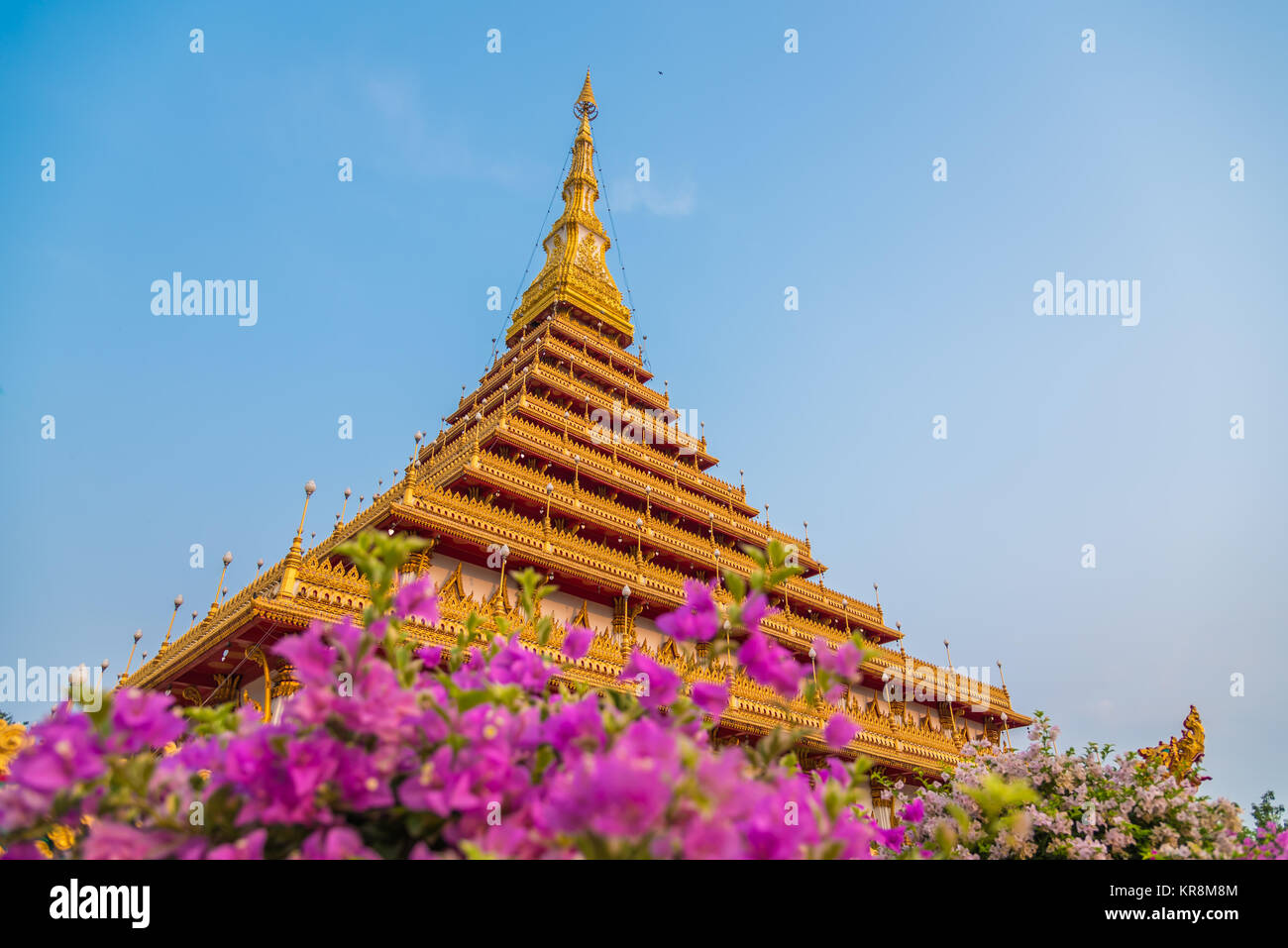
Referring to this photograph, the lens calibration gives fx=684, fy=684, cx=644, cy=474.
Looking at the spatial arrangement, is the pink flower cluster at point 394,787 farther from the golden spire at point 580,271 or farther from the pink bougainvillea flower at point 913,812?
the golden spire at point 580,271

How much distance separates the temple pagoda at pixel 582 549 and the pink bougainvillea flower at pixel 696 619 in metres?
5.22

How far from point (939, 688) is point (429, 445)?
21441mm

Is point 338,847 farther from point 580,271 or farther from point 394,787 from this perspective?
point 580,271

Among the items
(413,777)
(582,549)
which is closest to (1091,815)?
(413,777)

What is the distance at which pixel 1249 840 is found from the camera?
4.75 m

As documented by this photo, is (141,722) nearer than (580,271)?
Yes

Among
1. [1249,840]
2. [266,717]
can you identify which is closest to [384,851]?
[1249,840]

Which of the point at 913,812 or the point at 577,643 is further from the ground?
the point at 577,643

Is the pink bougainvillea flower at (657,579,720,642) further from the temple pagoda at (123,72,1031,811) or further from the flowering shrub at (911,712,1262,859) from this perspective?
the temple pagoda at (123,72,1031,811)

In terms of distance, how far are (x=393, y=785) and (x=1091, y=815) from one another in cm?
474

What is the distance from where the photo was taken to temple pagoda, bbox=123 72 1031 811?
43.5 feet

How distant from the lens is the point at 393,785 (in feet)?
5.93

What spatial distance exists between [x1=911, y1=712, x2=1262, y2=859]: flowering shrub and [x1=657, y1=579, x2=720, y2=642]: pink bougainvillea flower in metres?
2.61
